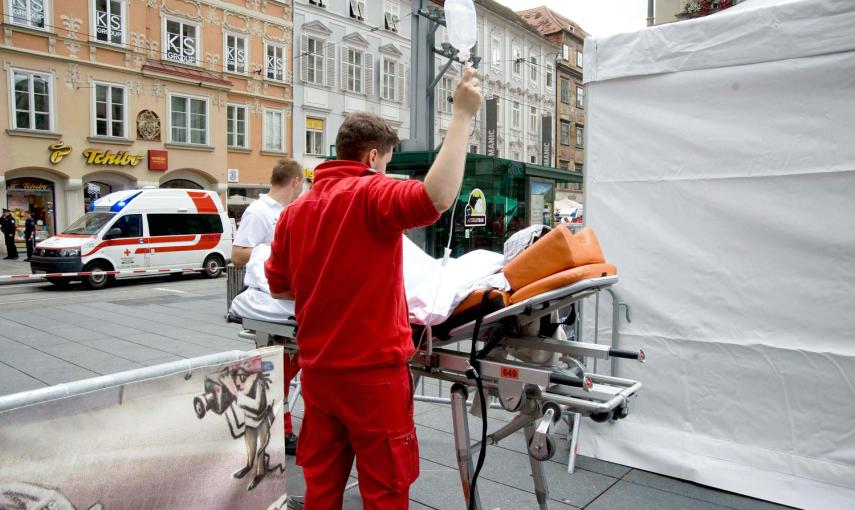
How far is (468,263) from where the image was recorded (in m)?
2.77

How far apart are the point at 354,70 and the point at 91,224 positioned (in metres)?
20.0

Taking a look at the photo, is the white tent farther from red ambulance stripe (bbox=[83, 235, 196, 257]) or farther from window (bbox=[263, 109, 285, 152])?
window (bbox=[263, 109, 285, 152])

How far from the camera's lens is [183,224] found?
662 inches

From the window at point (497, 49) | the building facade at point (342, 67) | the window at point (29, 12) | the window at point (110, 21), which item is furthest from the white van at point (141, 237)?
the window at point (497, 49)

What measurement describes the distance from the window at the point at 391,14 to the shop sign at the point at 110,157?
15.3 m

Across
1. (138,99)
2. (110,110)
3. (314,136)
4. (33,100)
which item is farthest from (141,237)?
(314,136)

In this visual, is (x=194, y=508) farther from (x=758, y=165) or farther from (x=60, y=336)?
(x=60, y=336)

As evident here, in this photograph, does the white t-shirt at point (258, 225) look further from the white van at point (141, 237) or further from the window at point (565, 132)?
the window at point (565, 132)

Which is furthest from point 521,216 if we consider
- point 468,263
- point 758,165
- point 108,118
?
point 108,118

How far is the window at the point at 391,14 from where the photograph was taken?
33.6 metres

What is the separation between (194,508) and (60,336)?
7.27m

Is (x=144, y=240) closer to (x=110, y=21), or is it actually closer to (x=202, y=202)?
(x=202, y=202)

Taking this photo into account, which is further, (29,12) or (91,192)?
(91,192)

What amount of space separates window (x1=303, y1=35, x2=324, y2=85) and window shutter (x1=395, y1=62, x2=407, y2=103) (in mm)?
5173
